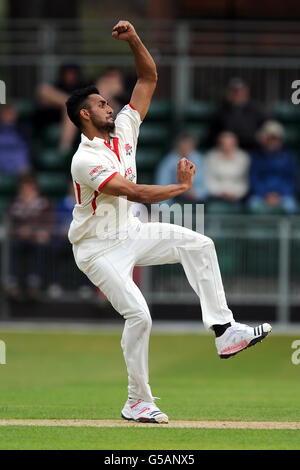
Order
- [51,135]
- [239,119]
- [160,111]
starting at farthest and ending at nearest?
[51,135]
[160,111]
[239,119]

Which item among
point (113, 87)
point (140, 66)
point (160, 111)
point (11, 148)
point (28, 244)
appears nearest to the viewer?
point (140, 66)

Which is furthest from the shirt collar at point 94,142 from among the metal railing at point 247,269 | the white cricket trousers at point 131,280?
the metal railing at point 247,269

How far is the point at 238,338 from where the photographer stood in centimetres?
902

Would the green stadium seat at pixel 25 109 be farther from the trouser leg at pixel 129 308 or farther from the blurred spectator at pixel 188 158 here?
the trouser leg at pixel 129 308

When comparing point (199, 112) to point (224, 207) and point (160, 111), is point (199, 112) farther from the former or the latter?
point (224, 207)

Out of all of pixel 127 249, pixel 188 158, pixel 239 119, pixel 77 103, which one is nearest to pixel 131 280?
pixel 127 249

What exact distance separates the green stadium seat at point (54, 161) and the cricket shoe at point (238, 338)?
10575mm

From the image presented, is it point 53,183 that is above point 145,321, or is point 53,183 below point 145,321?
above

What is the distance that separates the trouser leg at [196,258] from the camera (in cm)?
916

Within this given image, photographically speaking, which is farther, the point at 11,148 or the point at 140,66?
the point at 11,148

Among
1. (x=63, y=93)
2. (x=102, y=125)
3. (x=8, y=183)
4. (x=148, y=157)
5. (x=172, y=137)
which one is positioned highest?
(x=63, y=93)

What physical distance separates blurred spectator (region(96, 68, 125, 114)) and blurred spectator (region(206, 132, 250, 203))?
1806 millimetres

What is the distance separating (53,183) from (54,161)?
55 centimetres
